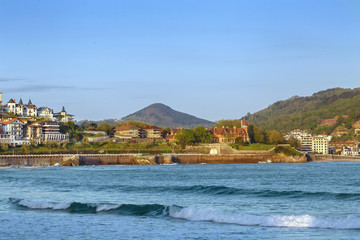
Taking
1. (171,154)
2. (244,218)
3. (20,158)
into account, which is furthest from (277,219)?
(171,154)

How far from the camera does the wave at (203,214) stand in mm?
20844

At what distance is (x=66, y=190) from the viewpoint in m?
37.5

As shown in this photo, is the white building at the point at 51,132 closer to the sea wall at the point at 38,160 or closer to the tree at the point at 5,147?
the tree at the point at 5,147

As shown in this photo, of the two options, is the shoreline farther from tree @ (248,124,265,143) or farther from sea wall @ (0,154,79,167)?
tree @ (248,124,265,143)

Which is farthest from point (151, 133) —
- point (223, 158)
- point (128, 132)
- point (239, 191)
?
point (239, 191)

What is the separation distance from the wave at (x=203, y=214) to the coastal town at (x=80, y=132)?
81060 mm

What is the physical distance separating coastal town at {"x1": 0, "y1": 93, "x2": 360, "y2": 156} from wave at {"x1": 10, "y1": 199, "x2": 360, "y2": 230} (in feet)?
266

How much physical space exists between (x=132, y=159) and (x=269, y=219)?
77641mm

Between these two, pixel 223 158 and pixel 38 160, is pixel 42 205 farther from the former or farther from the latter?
pixel 223 158

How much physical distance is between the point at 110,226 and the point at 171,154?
80196 mm

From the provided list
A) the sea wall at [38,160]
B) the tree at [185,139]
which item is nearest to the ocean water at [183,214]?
the sea wall at [38,160]

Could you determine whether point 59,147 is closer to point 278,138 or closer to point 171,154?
point 171,154

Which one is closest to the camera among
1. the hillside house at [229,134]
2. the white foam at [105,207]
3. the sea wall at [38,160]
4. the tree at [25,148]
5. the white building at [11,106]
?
the white foam at [105,207]

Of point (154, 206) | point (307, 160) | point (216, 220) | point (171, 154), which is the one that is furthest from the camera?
point (307, 160)
